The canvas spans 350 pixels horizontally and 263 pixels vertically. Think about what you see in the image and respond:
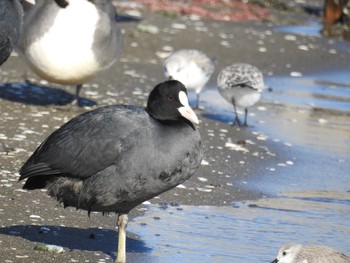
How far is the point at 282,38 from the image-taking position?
19.9 metres

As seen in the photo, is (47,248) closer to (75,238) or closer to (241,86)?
(75,238)

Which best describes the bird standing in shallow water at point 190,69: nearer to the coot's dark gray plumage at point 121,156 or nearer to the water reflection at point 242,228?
the water reflection at point 242,228

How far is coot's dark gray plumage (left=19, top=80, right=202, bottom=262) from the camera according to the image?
6723 mm

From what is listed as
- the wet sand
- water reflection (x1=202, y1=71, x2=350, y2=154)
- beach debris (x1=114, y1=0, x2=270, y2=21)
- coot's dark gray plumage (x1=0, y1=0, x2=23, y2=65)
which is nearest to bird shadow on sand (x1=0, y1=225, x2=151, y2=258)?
the wet sand

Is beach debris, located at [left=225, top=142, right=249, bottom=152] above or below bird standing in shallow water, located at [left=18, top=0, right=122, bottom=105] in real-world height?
below

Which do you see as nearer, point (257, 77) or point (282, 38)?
point (257, 77)

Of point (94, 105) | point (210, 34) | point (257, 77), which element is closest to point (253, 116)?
point (257, 77)

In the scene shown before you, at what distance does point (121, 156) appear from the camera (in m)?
6.77

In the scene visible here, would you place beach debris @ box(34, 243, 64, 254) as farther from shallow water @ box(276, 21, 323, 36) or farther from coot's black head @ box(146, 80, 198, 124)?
shallow water @ box(276, 21, 323, 36)

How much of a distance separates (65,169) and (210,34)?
40.3 ft

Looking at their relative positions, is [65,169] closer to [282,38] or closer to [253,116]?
[253,116]

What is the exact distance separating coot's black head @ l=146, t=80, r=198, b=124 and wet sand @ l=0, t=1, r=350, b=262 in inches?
41.4

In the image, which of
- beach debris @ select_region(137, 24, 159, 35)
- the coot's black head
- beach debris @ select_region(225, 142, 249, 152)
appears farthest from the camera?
beach debris @ select_region(137, 24, 159, 35)

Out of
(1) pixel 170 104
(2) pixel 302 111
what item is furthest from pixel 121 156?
(2) pixel 302 111
